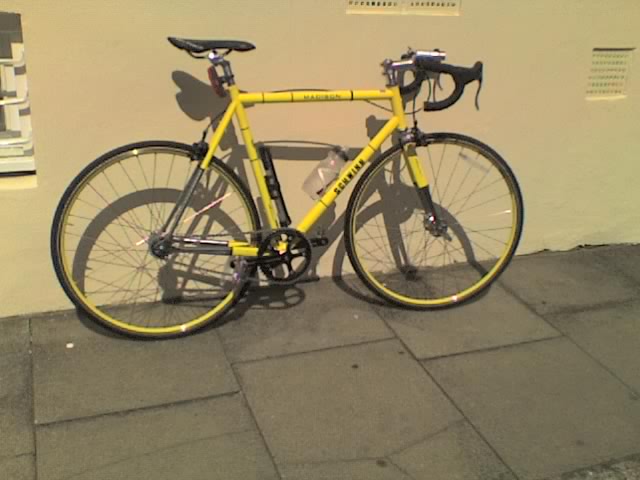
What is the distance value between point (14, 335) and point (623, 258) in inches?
146

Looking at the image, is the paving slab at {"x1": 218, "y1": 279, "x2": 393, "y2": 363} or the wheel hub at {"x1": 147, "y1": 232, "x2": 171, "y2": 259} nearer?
the wheel hub at {"x1": 147, "y1": 232, "x2": 171, "y2": 259}

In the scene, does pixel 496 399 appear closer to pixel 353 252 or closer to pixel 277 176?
pixel 353 252

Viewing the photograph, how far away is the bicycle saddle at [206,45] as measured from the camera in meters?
3.16

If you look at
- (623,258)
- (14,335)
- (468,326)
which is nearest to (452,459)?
(468,326)

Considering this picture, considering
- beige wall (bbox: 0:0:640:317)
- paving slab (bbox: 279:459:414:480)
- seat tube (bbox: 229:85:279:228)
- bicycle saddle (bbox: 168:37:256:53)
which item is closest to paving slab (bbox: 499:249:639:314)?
beige wall (bbox: 0:0:640:317)

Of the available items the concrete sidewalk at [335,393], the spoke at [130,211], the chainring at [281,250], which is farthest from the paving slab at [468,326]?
the spoke at [130,211]

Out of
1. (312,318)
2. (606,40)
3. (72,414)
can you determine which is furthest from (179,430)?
(606,40)

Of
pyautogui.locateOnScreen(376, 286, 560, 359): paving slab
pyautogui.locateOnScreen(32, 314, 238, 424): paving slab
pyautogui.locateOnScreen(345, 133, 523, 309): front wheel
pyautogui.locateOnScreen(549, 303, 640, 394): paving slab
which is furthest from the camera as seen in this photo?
pyautogui.locateOnScreen(345, 133, 523, 309): front wheel

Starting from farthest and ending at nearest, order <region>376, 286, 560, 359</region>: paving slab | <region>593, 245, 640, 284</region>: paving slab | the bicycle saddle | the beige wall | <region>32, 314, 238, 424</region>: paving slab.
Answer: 1. <region>593, 245, 640, 284</region>: paving slab
2. <region>376, 286, 560, 359</region>: paving slab
3. the beige wall
4. the bicycle saddle
5. <region>32, 314, 238, 424</region>: paving slab

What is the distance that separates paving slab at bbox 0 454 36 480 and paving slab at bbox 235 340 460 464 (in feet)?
2.88

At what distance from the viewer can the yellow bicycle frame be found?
338 centimetres

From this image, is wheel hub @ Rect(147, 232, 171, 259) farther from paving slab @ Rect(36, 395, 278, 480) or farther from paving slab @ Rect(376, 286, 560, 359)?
paving slab @ Rect(376, 286, 560, 359)

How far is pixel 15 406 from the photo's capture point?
298 cm

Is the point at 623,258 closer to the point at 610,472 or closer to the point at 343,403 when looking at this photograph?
the point at 610,472
